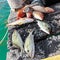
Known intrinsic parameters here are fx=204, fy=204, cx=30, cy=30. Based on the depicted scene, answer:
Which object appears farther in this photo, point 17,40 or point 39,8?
point 39,8

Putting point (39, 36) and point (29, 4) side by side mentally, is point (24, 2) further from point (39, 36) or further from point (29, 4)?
point (39, 36)

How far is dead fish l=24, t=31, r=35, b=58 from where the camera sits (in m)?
3.43

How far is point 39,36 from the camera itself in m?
3.83

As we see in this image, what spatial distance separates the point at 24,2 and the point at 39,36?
4.96 feet

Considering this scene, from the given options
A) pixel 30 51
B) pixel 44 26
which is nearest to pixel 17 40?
pixel 30 51

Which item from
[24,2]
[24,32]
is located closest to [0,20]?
[24,2]

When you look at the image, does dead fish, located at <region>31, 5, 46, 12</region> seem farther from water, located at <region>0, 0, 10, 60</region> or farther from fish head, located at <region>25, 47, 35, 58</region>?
fish head, located at <region>25, 47, 35, 58</region>

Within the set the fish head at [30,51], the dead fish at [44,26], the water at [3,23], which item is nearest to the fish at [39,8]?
the dead fish at [44,26]

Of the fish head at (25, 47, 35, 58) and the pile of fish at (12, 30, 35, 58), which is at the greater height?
the pile of fish at (12, 30, 35, 58)

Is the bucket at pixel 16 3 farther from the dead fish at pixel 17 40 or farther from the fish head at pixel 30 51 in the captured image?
the fish head at pixel 30 51

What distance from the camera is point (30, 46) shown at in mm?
3537

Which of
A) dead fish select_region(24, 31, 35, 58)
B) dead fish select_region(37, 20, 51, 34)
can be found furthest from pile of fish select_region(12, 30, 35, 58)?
dead fish select_region(37, 20, 51, 34)

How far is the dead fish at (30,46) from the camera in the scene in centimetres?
343

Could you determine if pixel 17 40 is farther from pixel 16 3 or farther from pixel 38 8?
pixel 16 3
